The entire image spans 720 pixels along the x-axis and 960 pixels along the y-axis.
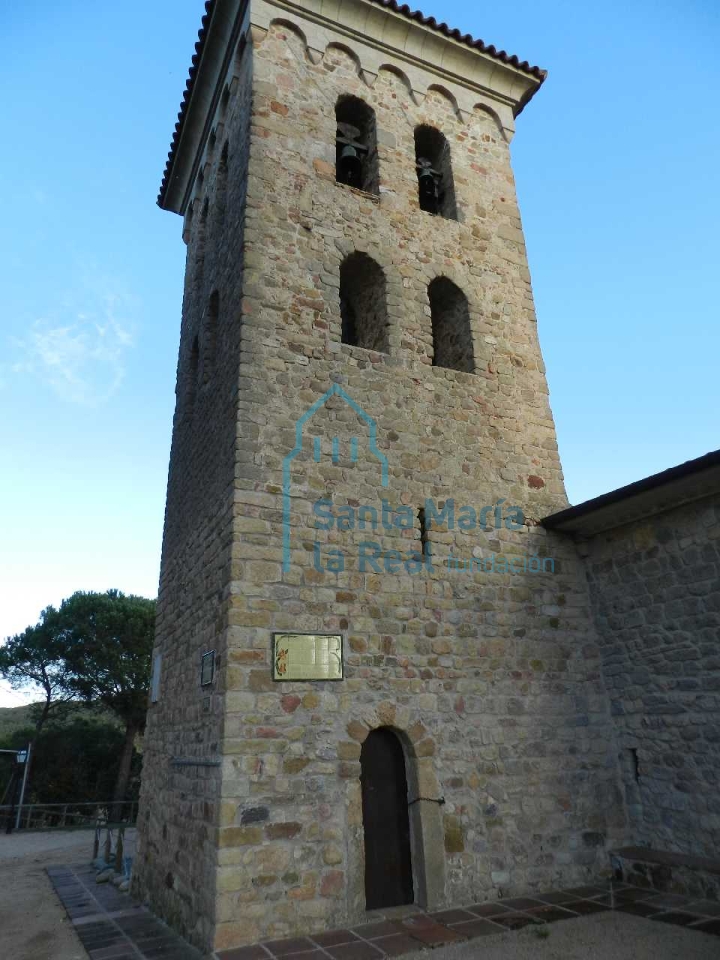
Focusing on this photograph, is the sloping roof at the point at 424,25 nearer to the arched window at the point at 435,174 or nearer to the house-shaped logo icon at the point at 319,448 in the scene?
the arched window at the point at 435,174

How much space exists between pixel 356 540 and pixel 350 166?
561 centimetres

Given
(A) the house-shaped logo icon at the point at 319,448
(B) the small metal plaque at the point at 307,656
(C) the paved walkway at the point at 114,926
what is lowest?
(C) the paved walkway at the point at 114,926

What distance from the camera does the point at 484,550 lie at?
7125 millimetres

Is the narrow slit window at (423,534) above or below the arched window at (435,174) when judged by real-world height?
below

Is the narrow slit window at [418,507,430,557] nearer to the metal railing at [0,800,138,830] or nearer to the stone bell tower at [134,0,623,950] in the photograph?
the stone bell tower at [134,0,623,950]

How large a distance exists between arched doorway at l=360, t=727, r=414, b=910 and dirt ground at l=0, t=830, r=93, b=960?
2.44 metres

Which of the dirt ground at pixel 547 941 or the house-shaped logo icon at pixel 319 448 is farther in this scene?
the house-shaped logo icon at pixel 319 448

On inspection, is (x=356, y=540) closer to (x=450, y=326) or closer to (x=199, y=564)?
(x=199, y=564)

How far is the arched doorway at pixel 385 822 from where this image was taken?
222 inches

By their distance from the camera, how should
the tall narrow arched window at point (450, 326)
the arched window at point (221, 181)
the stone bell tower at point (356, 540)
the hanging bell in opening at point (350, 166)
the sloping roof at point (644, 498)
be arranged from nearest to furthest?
the stone bell tower at point (356, 540), the sloping roof at point (644, 498), the tall narrow arched window at point (450, 326), the hanging bell in opening at point (350, 166), the arched window at point (221, 181)

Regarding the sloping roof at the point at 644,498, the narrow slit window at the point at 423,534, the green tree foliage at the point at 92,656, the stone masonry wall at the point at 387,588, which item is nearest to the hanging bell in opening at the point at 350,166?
the stone masonry wall at the point at 387,588

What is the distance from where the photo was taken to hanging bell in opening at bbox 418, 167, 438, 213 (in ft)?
31.4

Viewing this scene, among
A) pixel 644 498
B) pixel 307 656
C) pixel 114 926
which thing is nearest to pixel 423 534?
pixel 307 656

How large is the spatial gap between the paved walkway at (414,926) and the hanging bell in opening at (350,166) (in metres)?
8.69
